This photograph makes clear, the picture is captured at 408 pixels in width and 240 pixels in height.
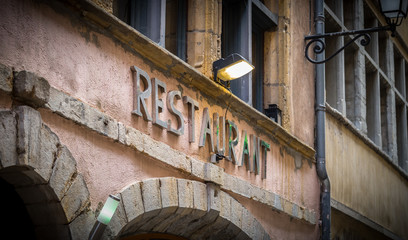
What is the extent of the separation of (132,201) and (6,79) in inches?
53.8

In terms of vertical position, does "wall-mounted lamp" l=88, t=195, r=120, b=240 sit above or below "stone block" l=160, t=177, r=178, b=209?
below

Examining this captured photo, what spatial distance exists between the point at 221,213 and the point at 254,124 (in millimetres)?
1201

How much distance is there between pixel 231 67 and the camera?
6227 millimetres

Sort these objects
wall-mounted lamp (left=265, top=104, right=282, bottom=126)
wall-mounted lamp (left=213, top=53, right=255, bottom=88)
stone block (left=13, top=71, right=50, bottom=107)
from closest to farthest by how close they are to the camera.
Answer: stone block (left=13, top=71, right=50, bottom=107) < wall-mounted lamp (left=213, top=53, right=255, bottom=88) < wall-mounted lamp (left=265, top=104, right=282, bottom=126)

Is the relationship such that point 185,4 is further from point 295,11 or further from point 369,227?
point 369,227

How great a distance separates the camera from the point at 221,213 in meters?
6.09

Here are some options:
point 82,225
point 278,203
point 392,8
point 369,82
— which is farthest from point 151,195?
point 369,82

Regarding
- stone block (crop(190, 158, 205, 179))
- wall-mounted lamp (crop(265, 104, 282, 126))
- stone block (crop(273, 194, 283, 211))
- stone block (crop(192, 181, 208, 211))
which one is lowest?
stone block (crop(192, 181, 208, 211))

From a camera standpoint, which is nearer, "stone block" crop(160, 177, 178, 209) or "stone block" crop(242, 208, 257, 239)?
"stone block" crop(160, 177, 178, 209)

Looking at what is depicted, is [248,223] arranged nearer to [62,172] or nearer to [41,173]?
[62,172]

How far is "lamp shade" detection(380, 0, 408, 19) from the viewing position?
684 cm

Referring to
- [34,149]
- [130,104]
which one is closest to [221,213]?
[130,104]

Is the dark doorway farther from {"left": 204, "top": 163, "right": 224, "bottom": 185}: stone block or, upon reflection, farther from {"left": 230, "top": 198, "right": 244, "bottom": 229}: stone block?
{"left": 230, "top": 198, "right": 244, "bottom": 229}: stone block

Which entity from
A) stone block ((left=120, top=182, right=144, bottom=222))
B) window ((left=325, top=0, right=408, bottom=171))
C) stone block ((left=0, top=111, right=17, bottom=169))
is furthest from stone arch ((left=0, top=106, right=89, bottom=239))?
window ((left=325, top=0, right=408, bottom=171))
